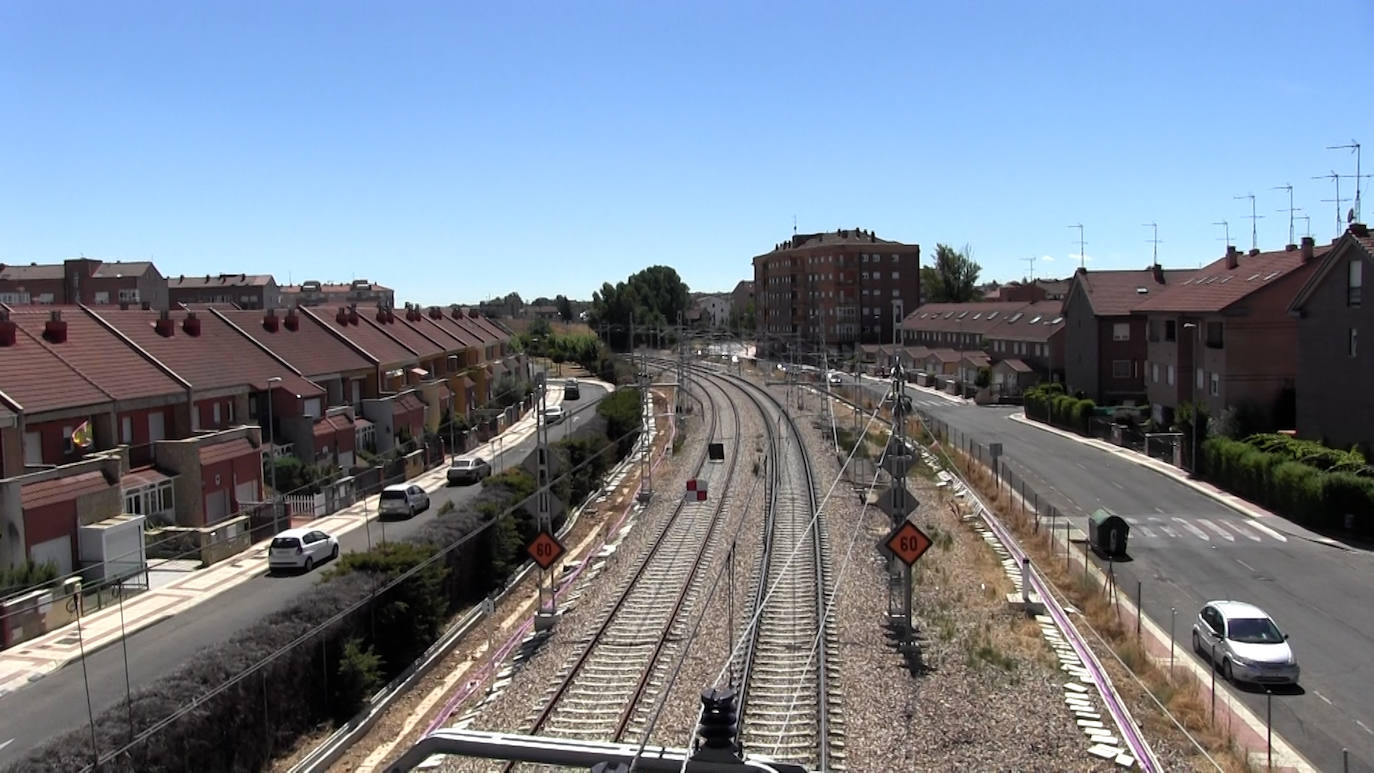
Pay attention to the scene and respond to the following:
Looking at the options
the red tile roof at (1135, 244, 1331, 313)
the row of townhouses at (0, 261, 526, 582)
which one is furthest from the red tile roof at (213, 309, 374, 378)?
the red tile roof at (1135, 244, 1331, 313)

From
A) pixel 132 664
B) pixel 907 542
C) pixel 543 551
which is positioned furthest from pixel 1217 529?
pixel 132 664

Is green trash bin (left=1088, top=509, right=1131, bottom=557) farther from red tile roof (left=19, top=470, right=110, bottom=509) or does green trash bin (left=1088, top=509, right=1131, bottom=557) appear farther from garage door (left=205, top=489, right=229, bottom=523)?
red tile roof (left=19, top=470, right=110, bottom=509)

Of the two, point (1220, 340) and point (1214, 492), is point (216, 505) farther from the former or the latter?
point (1220, 340)

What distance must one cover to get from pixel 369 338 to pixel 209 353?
14075 mm

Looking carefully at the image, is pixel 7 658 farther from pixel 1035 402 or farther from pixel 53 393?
pixel 1035 402

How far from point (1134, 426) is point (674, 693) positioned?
39.7 meters

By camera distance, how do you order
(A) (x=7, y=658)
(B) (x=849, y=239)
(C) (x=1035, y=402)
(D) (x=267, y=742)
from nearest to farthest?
(D) (x=267, y=742), (A) (x=7, y=658), (C) (x=1035, y=402), (B) (x=849, y=239)

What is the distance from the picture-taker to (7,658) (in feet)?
59.9

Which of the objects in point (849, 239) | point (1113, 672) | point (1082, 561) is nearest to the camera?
point (1113, 672)

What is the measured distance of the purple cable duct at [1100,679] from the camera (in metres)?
13.1

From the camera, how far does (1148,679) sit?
16703mm

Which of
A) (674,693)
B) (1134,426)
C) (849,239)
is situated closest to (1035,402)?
(1134,426)

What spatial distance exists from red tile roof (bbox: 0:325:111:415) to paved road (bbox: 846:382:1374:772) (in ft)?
85.1

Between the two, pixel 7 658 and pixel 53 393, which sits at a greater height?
pixel 53 393
